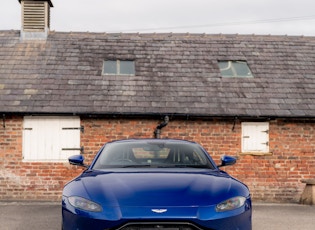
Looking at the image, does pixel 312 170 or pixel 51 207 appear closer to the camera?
pixel 51 207

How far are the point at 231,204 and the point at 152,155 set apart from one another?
1653 millimetres

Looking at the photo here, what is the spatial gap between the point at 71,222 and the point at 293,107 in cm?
1086

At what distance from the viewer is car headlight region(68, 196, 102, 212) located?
4705 mm

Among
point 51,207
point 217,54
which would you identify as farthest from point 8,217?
point 217,54

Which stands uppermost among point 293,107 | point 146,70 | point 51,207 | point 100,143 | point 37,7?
point 37,7

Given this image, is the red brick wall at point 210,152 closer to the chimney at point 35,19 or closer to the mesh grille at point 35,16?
the chimney at point 35,19

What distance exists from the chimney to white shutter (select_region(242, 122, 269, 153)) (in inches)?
299

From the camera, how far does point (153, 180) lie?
507 cm

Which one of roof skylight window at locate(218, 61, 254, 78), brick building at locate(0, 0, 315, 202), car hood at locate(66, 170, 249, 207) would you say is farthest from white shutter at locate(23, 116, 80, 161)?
car hood at locate(66, 170, 249, 207)

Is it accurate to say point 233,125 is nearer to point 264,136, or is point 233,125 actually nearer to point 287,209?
point 264,136

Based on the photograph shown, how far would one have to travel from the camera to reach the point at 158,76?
15.6m

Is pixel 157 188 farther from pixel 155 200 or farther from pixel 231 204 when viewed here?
pixel 231 204

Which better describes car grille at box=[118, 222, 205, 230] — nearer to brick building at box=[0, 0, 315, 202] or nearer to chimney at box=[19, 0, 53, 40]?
brick building at box=[0, 0, 315, 202]

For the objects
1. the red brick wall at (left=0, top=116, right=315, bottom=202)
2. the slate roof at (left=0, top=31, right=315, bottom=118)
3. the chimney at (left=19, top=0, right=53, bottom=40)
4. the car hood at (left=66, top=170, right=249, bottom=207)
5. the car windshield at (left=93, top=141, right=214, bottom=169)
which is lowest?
the red brick wall at (left=0, top=116, right=315, bottom=202)
